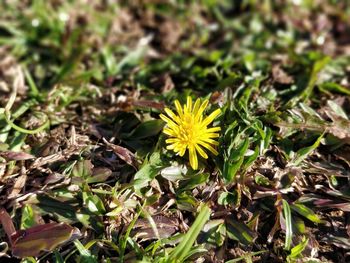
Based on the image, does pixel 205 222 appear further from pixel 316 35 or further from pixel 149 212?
pixel 316 35

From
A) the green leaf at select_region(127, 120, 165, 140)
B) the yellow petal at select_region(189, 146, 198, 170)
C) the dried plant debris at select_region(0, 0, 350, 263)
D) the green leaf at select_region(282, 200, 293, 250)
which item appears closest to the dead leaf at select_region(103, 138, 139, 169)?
the dried plant debris at select_region(0, 0, 350, 263)

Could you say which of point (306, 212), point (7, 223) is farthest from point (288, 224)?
point (7, 223)

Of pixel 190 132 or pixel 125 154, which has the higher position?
pixel 190 132

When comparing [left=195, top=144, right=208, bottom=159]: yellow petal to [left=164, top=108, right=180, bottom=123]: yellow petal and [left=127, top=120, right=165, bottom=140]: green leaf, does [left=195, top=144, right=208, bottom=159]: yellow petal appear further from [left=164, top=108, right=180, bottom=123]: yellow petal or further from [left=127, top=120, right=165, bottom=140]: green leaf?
[left=127, top=120, right=165, bottom=140]: green leaf

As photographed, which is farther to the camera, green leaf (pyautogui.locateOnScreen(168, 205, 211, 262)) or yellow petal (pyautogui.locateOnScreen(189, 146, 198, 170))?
yellow petal (pyautogui.locateOnScreen(189, 146, 198, 170))

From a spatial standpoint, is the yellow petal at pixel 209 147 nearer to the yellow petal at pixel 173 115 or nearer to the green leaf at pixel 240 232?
the yellow petal at pixel 173 115

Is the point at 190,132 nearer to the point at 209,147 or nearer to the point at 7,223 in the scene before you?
the point at 209,147

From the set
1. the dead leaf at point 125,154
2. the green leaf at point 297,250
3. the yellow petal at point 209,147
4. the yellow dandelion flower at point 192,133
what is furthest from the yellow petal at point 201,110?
the green leaf at point 297,250
